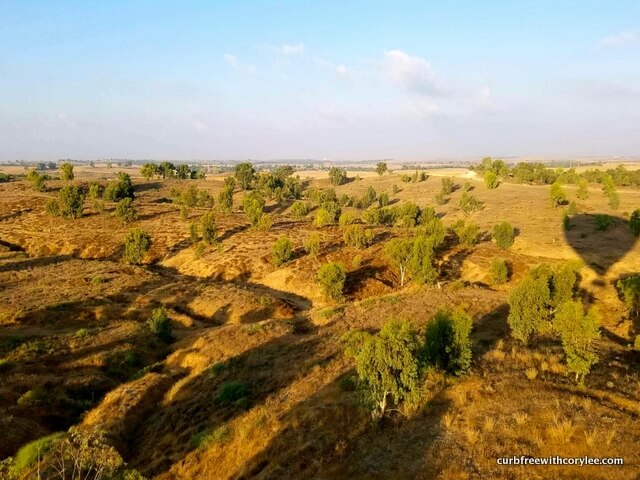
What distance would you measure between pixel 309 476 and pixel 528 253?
61.9m

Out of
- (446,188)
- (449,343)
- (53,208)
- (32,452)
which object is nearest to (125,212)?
(53,208)

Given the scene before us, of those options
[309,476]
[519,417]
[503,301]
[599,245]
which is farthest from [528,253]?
[309,476]

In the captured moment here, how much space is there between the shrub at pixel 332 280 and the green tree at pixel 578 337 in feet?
96.6

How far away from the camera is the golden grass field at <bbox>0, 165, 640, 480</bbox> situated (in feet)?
44.1

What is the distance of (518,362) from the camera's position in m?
20.7

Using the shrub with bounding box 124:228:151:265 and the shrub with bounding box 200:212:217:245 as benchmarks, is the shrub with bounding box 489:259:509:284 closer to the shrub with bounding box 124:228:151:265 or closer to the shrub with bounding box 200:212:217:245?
the shrub with bounding box 200:212:217:245

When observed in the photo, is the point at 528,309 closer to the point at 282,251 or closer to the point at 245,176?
the point at 282,251

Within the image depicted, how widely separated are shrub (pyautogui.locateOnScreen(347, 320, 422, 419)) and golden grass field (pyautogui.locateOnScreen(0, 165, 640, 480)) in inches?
35.3

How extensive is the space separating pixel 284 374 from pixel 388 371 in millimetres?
9512

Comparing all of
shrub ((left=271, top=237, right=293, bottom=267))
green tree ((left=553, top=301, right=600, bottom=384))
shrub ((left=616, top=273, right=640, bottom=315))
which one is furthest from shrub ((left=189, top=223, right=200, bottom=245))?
green tree ((left=553, top=301, right=600, bottom=384))

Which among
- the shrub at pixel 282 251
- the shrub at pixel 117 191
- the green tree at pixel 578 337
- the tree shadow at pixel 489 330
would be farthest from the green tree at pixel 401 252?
the shrub at pixel 117 191

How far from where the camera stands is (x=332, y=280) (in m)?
47.7

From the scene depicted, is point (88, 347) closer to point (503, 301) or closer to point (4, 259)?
point (503, 301)

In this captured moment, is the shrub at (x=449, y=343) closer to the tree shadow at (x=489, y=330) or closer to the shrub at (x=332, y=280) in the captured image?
the tree shadow at (x=489, y=330)
